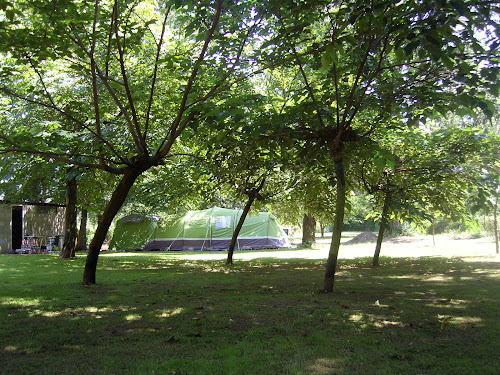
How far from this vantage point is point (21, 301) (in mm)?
5527

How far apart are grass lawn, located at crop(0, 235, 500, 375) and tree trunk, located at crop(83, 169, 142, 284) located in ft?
1.52

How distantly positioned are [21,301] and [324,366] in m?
4.52

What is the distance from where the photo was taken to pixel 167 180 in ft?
35.5

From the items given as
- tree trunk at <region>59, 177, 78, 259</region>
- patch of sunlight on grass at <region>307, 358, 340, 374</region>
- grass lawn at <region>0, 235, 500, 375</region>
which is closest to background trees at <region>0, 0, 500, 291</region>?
grass lawn at <region>0, 235, 500, 375</region>

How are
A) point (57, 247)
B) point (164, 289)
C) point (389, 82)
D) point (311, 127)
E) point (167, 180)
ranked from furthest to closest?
point (57, 247) → point (167, 180) → point (164, 289) → point (311, 127) → point (389, 82)

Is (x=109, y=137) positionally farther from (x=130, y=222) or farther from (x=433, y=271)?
(x=130, y=222)

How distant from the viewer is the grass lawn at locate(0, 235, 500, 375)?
3002 millimetres

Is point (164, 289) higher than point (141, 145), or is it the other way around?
point (141, 145)

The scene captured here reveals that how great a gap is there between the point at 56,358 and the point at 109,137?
5168mm

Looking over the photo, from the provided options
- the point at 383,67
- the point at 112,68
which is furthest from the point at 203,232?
the point at 383,67

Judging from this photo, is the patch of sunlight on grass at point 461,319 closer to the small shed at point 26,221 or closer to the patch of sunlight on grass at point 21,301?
the patch of sunlight on grass at point 21,301

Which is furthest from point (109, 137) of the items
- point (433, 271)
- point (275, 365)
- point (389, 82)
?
point (433, 271)

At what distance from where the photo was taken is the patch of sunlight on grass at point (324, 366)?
285cm

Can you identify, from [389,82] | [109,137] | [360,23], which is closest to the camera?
[360,23]
